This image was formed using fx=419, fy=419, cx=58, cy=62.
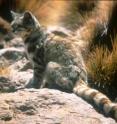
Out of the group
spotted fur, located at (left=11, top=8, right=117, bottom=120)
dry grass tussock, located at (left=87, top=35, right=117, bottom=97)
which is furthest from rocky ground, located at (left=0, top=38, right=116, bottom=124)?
dry grass tussock, located at (left=87, top=35, right=117, bottom=97)

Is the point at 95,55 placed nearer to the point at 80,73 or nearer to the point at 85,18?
the point at 80,73

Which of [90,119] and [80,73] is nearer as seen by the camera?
[90,119]

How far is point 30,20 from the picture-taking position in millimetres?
7371

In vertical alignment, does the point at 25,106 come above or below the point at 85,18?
below

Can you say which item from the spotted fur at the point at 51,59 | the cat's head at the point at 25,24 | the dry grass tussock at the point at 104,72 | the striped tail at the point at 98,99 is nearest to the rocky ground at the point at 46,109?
the striped tail at the point at 98,99

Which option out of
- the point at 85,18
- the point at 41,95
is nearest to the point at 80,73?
the point at 41,95

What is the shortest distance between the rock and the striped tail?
0.16 meters

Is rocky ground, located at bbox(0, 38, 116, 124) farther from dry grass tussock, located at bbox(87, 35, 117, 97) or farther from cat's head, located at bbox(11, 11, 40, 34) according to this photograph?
dry grass tussock, located at bbox(87, 35, 117, 97)

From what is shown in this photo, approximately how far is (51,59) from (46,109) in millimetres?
1764

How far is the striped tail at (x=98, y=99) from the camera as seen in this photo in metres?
5.55

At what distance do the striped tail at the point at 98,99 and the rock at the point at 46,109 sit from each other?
156mm

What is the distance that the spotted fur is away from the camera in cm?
670

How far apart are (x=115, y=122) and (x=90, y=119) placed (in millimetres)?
338

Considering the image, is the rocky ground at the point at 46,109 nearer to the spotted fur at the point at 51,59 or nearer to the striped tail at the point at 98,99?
the striped tail at the point at 98,99
